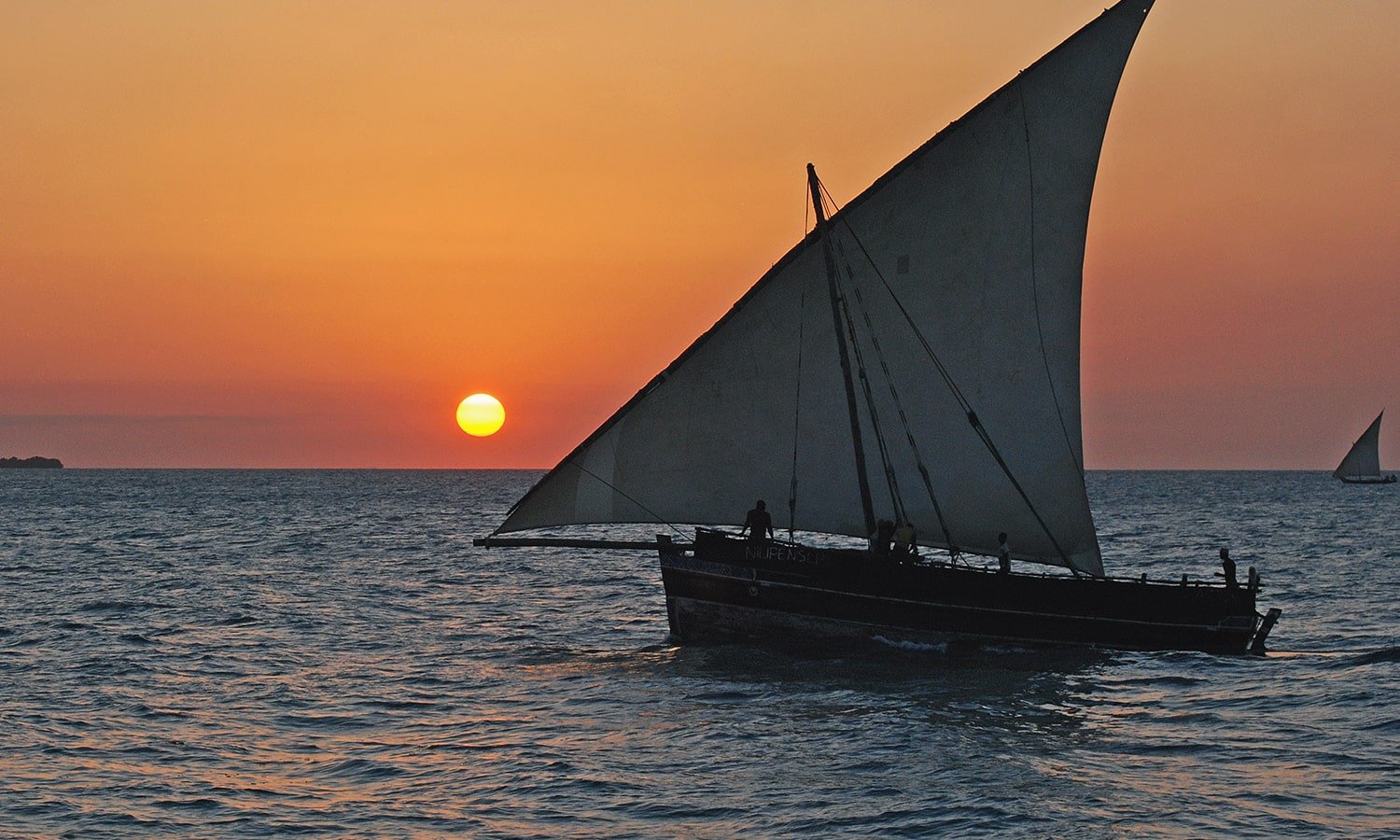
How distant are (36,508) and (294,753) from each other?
115332 millimetres

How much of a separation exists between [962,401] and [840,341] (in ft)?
10.4

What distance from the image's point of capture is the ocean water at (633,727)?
17.6m

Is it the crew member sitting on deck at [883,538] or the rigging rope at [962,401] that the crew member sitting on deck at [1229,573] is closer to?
the rigging rope at [962,401]

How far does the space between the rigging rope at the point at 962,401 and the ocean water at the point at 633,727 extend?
2718mm

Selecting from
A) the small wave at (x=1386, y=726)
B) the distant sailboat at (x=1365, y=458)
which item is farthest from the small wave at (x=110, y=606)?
the distant sailboat at (x=1365, y=458)

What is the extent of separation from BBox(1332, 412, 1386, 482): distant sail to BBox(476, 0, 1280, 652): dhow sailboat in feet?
553

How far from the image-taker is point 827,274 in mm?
29938

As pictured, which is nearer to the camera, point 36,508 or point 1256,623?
point 1256,623

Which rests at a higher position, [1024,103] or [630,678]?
[1024,103]

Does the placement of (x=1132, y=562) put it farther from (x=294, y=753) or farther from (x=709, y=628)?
(x=294, y=753)

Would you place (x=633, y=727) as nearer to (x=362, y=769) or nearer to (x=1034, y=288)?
(x=362, y=769)

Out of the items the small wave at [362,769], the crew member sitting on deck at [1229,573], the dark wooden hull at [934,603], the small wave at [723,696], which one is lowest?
the small wave at [362,769]

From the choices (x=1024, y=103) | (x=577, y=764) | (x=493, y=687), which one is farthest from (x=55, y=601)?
(x=1024, y=103)

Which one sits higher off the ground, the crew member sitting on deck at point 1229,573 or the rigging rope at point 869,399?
the rigging rope at point 869,399
